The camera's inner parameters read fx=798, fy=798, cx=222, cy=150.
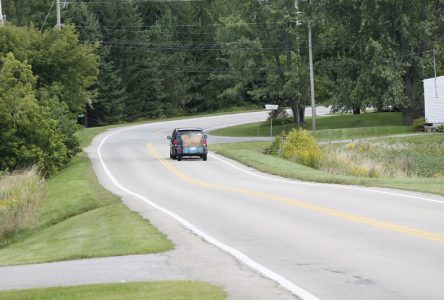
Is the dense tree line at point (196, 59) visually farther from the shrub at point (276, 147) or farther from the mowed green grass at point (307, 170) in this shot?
the shrub at point (276, 147)

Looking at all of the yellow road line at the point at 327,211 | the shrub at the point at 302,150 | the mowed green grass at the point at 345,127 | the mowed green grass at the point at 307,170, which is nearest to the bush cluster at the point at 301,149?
the shrub at the point at 302,150

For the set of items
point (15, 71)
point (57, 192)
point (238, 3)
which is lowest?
point (57, 192)

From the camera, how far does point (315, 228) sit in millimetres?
15641

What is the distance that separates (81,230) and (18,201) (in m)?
9.01

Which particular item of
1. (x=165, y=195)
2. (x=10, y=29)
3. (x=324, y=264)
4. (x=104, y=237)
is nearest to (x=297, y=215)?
(x=104, y=237)

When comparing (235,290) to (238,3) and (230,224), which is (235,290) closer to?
(230,224)

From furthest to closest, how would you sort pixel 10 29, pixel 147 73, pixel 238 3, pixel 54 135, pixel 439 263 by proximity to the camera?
pixel 147 73
pixel 238 3
pixel 10 29
pixel 54 135
pixel 439 263

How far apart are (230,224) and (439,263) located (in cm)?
660

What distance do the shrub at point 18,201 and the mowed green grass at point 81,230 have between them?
400 millimetres

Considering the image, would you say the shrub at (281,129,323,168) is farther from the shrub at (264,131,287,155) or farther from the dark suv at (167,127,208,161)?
the dark suv at (167,127,208,161)

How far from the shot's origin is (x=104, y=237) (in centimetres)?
1614

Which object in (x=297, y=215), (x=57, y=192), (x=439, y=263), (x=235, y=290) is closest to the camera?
(x=235, y=290)

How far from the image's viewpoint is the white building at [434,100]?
57.8 meters

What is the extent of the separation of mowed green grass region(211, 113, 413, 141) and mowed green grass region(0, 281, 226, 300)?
4794 cm
